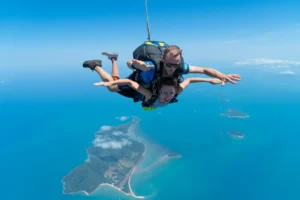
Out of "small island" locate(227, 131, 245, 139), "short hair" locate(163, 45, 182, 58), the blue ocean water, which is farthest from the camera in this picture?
"small island" locate(227, 131, 245, 139)

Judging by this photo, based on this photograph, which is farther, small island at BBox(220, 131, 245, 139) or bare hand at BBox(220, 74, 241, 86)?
small island at BBox(220, 131, 245, 139)

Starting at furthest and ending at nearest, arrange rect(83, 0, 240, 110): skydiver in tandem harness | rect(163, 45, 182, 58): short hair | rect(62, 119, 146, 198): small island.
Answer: rect(62, 119, 146, 198): small island → rect(83, 0, 240, 110): skydiver in tandem harness → rect(163, 45, 182, 58): short hair

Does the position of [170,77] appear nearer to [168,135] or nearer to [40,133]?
[168,135]

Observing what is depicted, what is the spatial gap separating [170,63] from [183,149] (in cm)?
5515

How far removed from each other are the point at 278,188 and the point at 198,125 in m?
33.6

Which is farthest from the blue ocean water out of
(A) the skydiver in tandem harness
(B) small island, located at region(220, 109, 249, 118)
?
(A) the skydiver in tandem harness

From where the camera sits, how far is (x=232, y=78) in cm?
332

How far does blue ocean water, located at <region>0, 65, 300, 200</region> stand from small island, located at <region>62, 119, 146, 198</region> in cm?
222

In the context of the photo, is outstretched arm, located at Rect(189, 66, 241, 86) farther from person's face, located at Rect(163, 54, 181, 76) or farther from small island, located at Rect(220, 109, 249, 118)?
small island, located at Rect(220, 109, 249, 118)

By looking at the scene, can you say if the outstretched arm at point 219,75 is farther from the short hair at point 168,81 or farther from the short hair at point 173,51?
the short hair at point 173,51

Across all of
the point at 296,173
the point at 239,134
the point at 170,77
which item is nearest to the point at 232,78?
the point at 170,77

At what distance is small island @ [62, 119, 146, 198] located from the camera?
145 feet

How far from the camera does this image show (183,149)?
55.6 metres

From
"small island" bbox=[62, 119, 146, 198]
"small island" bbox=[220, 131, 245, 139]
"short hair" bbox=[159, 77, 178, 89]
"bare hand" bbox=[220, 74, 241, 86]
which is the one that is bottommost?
"small island" bbox=[220, 131, 245, 139]
